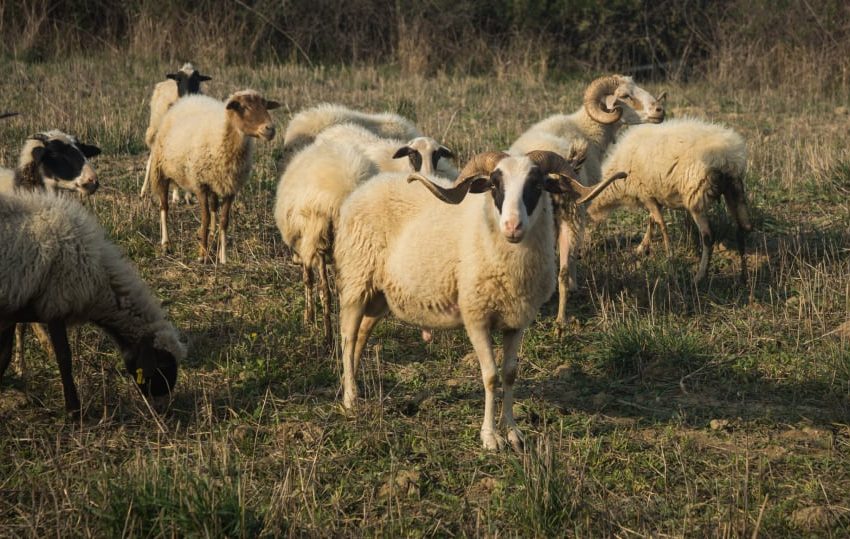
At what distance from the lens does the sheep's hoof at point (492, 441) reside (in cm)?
561

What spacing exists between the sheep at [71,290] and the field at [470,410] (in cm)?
25

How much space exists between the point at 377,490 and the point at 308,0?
18.0 m

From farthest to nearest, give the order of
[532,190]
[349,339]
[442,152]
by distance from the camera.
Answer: [442,152], [349,339], [532,190]

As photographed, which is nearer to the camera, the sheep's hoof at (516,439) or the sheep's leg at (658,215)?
the sheep's hoof at (516,439)

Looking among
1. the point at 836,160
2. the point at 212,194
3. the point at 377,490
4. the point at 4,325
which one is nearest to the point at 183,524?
the point at 377,490

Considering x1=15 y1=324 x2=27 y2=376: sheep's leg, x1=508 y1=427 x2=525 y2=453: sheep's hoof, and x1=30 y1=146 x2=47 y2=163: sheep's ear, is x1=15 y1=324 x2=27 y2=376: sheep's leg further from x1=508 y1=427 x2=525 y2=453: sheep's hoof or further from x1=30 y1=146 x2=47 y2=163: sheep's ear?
x1=508 y1=427 x2=525 y2=453: sheep's hoof

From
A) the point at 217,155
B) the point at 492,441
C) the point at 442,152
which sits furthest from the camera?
the point at 217,155

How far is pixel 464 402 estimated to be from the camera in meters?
6.36

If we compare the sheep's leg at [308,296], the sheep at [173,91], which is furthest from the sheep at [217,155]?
the sheep at [173,91]

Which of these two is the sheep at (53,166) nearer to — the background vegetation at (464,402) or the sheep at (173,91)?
the background vegetation at (464,402)

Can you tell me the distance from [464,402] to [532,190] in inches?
61.1

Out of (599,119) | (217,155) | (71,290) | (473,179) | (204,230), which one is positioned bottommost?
(204,230)

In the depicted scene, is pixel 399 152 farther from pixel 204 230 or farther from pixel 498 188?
pixel 498 188

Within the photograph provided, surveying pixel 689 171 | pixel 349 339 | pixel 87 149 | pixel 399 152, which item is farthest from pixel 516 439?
pixel 87 149
